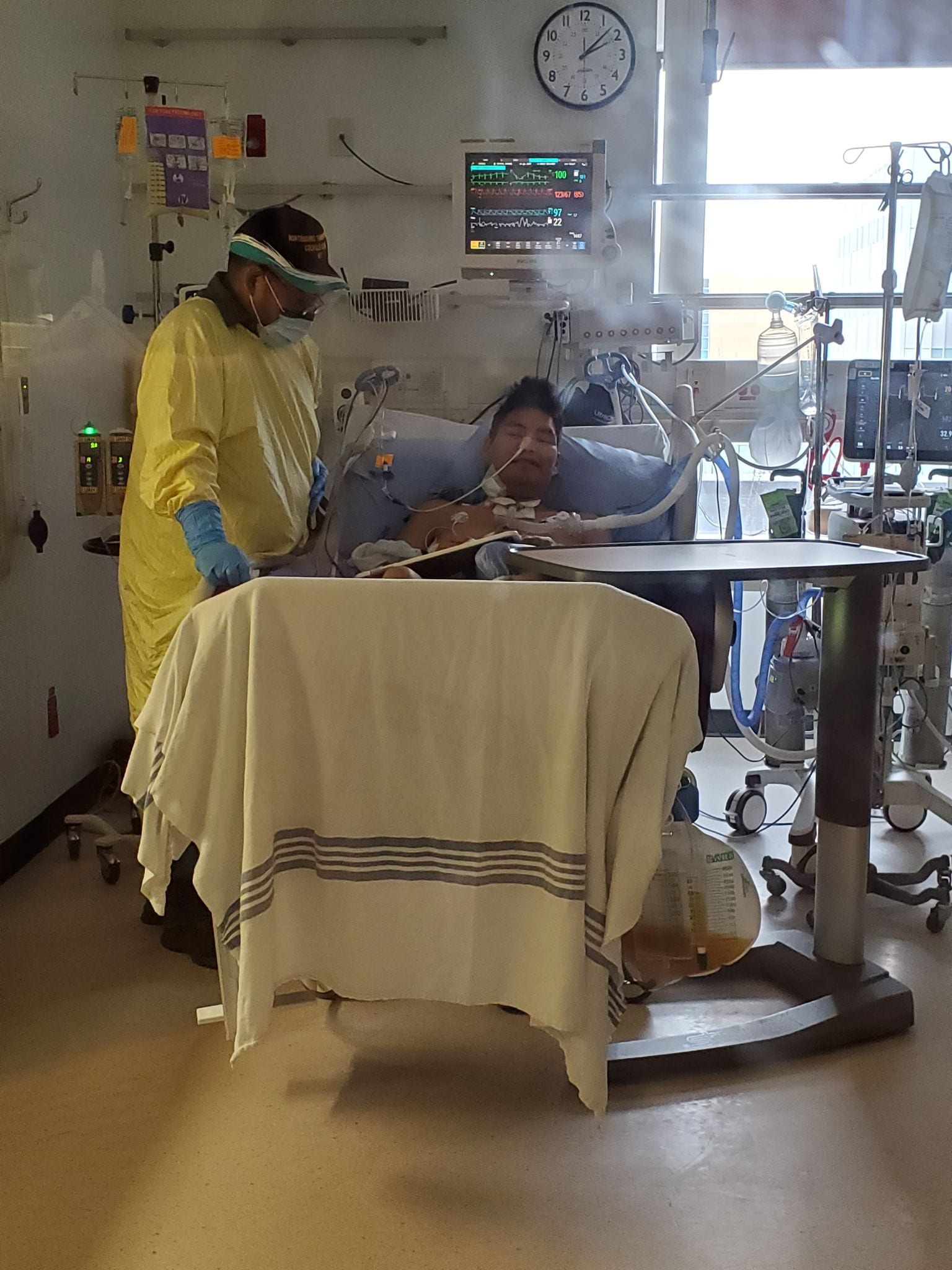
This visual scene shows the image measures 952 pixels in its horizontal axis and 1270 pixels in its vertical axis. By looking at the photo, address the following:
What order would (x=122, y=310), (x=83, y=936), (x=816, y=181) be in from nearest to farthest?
(x=83, y=936)
(x=122, y=310)
(x=816, y=181)

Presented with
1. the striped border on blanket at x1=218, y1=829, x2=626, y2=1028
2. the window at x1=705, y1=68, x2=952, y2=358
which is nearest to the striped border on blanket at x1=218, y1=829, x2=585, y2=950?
the striped border on blanket at x1=218, y1=829, x2=626, y2=1028

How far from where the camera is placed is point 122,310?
3.33 meters

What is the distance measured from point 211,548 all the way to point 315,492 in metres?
0.63

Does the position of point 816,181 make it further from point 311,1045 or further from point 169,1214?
point 169,1214

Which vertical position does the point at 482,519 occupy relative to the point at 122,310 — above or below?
below

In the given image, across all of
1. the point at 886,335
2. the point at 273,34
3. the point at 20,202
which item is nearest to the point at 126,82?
the point at 273,34

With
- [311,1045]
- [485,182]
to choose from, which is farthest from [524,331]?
[311,1045]

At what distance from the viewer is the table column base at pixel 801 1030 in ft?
5.83

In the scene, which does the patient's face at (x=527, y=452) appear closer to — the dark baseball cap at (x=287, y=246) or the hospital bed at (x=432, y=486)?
the hospital bed at (x=432, y=486)

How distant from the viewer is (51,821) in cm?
291

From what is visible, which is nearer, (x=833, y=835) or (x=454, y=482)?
(x=833, y=835)

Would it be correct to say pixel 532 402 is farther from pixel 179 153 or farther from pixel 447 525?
pixel 179 153

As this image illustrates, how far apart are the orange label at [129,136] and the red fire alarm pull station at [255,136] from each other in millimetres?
467

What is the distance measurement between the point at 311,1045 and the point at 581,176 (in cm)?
238
